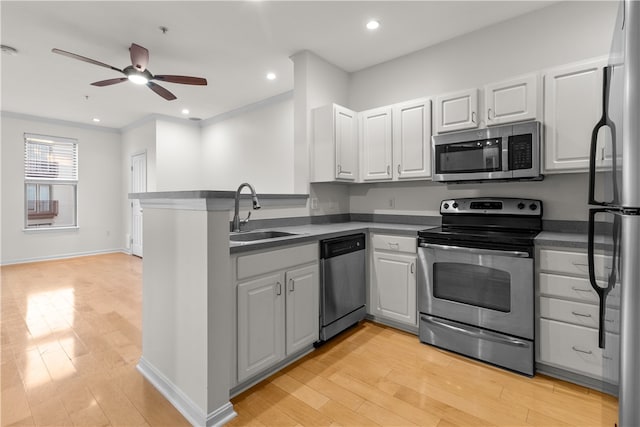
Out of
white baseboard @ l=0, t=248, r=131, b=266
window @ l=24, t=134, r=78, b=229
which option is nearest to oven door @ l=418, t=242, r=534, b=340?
white baseboard @ l=0, t=248, r=131, b=266

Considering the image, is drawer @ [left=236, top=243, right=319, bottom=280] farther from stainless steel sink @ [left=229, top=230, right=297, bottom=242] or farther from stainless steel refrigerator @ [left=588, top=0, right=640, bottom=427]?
stainless steel refrigerator @ [left=588, top=0, right=640, bottom=427]

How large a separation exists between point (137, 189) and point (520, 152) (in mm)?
6787

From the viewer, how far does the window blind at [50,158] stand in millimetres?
5938

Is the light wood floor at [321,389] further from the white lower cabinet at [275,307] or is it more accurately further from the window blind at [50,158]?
the window blind at [50,158]

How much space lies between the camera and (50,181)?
6195 millimetres

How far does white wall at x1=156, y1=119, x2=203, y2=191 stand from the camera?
6027 mm

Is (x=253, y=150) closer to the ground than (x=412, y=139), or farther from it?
farther from it

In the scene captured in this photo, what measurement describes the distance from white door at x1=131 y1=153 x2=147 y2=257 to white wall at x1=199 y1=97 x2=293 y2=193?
1.12 m

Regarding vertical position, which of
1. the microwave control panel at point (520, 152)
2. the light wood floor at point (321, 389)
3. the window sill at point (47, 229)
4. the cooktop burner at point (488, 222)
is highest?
the microwave control panel at point (520, 152)

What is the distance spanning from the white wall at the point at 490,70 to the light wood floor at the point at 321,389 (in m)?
1.38

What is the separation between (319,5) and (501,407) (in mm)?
3166

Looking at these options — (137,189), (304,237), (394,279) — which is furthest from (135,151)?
(394,279)

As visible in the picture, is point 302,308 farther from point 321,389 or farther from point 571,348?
point 571,348

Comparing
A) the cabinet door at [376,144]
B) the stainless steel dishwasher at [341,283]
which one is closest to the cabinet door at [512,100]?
the cabinet door at [376,144]
